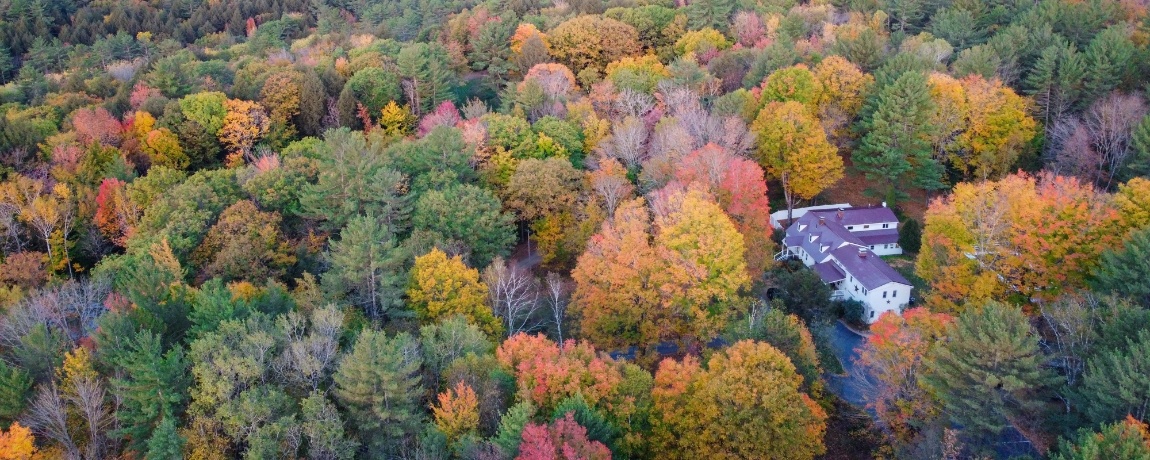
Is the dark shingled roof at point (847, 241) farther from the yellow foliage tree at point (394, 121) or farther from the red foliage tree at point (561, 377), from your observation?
the yellow foliage tree at point (394, 121)

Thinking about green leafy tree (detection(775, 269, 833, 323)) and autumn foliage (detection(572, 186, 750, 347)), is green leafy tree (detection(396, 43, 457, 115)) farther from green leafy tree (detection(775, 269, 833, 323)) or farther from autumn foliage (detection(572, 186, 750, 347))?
green leafy tree (detection(775, 269, 833, 323))

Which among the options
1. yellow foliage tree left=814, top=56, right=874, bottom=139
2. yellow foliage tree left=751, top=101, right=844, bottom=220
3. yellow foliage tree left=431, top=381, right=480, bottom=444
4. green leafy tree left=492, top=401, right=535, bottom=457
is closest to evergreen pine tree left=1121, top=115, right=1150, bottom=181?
yellow foliage tree left=751, top=101, right=844, bottom=220

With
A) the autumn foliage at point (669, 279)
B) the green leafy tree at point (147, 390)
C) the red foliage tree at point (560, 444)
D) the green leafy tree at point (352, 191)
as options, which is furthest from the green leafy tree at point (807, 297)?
the green leafy tree at point (147, 390)

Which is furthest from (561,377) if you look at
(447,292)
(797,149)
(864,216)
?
(864,216)

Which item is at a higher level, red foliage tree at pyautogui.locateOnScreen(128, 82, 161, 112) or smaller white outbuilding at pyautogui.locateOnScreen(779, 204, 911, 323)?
red foliage tree at pyautogui.locateOnScreen(128, 82, 161, 112)

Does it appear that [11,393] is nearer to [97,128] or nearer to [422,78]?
[97,128]
